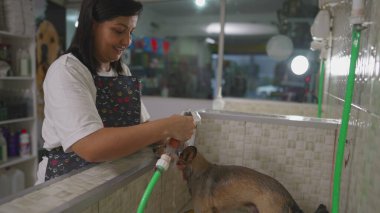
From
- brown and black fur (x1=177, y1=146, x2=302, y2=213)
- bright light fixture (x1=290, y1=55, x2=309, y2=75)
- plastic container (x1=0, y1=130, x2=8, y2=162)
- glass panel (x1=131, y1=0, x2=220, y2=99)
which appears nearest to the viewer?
brown and black fur (x1=177, y1=146, x2=302, y2=213)

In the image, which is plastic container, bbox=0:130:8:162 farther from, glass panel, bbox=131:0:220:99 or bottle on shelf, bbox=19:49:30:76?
glass panel, bbox=131:0:220:99

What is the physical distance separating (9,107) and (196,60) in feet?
7.28

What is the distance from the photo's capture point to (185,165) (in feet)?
3.00

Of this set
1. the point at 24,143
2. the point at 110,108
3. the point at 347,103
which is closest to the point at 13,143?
the point at 24,143

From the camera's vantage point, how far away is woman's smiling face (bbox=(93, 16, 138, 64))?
87cm

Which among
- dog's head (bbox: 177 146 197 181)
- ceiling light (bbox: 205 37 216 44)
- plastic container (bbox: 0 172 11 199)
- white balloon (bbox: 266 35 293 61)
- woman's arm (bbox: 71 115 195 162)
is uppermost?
ceiling light (bbox: 205 37 216 44)

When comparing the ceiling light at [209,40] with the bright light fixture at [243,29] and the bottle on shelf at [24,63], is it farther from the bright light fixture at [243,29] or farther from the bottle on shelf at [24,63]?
the bottle on shelf at [24,63]

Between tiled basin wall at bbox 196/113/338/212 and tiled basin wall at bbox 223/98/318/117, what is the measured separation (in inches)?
56.9

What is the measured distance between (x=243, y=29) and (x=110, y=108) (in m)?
3.03

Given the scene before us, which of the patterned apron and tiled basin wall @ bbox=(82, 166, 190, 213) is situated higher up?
the patterned apron

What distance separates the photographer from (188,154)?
0.88m

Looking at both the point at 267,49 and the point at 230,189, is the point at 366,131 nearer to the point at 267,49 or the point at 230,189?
the point at 230,189

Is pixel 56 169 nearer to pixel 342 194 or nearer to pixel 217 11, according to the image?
pixel 342 194

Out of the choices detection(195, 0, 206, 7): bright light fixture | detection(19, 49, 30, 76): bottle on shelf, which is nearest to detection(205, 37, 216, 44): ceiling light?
detection(195, 0, 206, 7): bright light fixture
